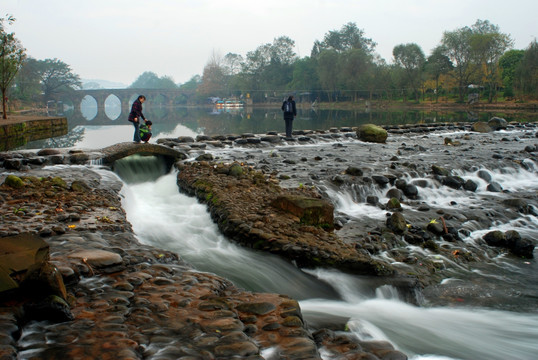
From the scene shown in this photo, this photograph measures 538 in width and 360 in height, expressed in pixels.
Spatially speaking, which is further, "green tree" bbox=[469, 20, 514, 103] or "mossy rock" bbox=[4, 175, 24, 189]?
"green tree" bbox=[469, 20, 514, 103]

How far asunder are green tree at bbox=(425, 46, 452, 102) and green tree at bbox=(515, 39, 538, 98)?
13.4 metres

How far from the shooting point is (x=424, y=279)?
6.81 metres

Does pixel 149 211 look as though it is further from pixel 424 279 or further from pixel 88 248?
pixel 424 279

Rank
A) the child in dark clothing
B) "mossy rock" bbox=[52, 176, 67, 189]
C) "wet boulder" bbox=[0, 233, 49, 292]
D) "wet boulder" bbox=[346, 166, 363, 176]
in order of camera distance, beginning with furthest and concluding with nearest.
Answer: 1. the child in dark clothing
2. "wet boulder" bbox=[346, 166, 363, 176]
3. "mossy rock" bbox=[52, 176, 67, 189]
4. "wet boulder" bbox=[0, 233, 49, 292]

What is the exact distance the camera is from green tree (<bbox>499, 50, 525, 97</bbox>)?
70750 millimetres

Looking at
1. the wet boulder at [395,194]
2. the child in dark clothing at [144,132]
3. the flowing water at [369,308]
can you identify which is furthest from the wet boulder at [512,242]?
the child in dark clothing at [144,132]

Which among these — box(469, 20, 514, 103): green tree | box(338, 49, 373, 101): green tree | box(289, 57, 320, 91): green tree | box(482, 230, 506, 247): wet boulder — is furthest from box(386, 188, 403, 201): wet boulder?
box(289, 57, 320, 91): green tree

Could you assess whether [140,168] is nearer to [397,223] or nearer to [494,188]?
[397,223]

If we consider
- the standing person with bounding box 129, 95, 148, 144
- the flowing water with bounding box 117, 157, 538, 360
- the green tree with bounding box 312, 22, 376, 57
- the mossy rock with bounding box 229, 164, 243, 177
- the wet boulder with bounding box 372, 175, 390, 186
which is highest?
the green tree with bounding box 312, 22, 376, 57

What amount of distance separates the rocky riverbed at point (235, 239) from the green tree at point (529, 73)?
52.1 metres

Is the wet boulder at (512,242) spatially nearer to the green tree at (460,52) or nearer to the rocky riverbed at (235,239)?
the rocky riverbed at (235,239)

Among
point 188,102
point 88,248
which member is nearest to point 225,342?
point 88,248

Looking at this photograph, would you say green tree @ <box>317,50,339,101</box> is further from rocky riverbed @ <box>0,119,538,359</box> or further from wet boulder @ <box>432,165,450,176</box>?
wet boulder @ <box>432,165,450,176</box>

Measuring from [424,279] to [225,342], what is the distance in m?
4.26
